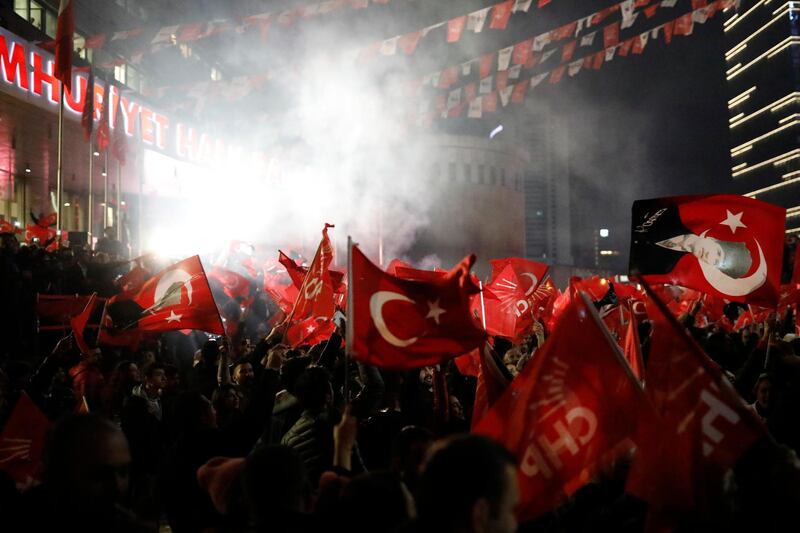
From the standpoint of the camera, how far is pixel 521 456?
3.28 m

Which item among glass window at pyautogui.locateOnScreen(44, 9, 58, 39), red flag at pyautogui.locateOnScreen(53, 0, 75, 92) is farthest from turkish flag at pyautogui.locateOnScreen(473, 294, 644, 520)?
glass window at pyautogui.locateOnScreen(44, 9, 58, 39)

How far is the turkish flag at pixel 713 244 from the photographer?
19.8 ft

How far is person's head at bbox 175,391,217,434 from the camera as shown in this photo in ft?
12.8

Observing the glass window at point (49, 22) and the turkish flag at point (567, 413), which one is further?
the glass window at point (49, 22)

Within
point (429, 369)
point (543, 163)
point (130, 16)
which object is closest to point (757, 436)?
point (429, 369)

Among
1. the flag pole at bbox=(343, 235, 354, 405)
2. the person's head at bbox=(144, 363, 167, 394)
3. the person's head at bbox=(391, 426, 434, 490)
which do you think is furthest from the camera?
the person's head at bbox=(144, 363, 167, 394)

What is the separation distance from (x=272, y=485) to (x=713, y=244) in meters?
4.76

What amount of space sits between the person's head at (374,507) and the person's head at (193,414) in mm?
1632

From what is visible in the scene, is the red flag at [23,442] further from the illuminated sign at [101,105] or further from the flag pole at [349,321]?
the illuminated sign at [101,105]

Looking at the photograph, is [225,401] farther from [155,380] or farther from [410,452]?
[155,380]

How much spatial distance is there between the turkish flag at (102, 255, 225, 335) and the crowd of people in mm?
402

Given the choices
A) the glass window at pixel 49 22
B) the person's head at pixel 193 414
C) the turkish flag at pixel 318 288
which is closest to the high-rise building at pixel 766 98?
the glass window at pixel 49 22

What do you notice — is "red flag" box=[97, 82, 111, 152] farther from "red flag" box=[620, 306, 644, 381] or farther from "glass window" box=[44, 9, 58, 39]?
"red flag" box=[620, 306, 644, 381]

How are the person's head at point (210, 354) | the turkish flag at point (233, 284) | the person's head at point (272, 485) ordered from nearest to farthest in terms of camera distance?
the person's head at point (272, 485)
the person's head at point (210, 354)
the turkish flag at point (233, 284)
